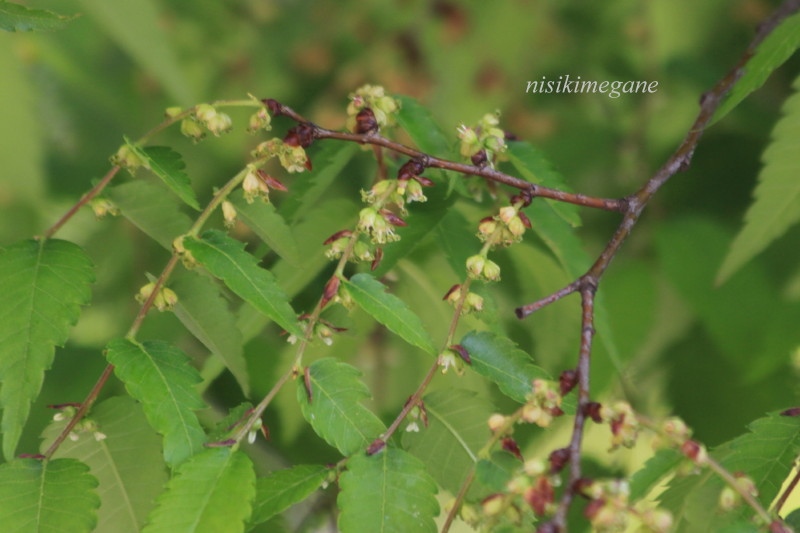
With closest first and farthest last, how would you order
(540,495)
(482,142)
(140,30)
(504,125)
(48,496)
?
(540,495), (48,496), (482,142), (140,30), (504,125)

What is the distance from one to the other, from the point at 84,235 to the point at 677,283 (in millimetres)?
846

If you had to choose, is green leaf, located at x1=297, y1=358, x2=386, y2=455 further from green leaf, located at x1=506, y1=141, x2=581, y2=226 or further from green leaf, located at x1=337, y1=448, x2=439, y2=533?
green leaf, located at x1=506, y1=141, x2=581, y2=226

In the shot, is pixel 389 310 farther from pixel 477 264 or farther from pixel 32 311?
pixel 32 311

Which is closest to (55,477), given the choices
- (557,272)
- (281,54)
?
(557,272)

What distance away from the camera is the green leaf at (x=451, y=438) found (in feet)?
1.51

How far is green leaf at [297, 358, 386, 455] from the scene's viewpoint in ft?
1.39

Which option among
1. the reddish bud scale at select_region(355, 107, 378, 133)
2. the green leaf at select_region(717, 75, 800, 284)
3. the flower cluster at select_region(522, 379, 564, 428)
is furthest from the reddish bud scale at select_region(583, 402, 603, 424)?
the green leaf at select_region(717, 75, 800, 284)

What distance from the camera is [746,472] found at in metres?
0.44

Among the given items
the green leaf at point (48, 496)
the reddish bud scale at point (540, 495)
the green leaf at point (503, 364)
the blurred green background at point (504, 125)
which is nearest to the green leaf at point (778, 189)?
the blurred green background at point (504, 125)

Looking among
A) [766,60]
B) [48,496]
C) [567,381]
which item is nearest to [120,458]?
[48,496]

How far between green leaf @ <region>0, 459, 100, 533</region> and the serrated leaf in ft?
1.00

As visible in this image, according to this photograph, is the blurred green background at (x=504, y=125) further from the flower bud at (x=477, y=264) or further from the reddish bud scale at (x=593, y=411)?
the reddish bud scale at (x=593, y=411)

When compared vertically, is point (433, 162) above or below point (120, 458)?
above

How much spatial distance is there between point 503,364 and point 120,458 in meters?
0.22
